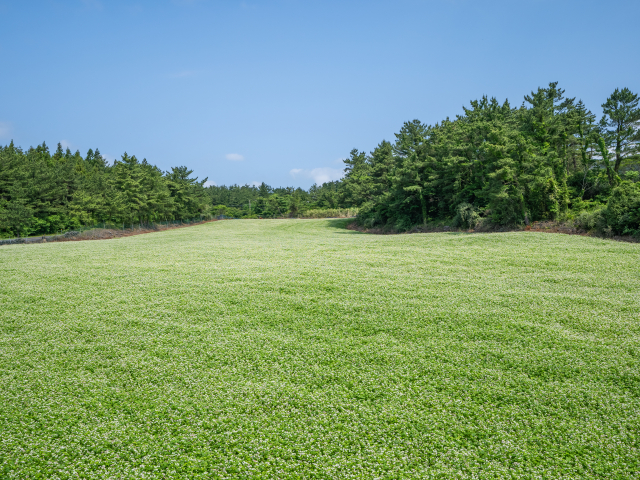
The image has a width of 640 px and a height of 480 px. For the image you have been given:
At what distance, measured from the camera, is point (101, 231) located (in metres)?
32.2

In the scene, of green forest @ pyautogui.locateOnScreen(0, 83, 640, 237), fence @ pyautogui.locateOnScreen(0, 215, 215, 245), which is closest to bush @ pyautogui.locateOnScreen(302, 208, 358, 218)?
green forest @ pyautogui.locateOnScreen(0, 83, 640, 237)

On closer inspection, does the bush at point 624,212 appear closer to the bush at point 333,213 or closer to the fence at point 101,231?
the fence at point 101,231

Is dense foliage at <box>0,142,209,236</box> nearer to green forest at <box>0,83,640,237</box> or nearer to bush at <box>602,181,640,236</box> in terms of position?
green forest at <box>0,83,640,237</box>

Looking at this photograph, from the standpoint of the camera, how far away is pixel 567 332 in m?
6.01

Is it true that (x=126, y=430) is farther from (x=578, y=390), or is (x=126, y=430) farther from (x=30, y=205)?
(x=30, y=205)

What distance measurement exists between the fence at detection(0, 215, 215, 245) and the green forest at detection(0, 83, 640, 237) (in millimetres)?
1205

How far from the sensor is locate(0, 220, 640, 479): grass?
3494 millimetres

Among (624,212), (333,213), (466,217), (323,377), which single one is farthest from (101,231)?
(333,213)

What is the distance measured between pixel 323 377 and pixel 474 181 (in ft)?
Result: 87.0

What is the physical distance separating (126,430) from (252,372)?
1.65 meters

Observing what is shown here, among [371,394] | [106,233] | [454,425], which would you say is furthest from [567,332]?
[106,233]

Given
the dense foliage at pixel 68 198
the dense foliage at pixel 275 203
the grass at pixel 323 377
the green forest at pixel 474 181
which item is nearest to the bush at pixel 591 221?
the green forest at pixel 474 181

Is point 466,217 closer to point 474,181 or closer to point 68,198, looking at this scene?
point 474,181

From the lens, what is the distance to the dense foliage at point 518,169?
67.5 ft
